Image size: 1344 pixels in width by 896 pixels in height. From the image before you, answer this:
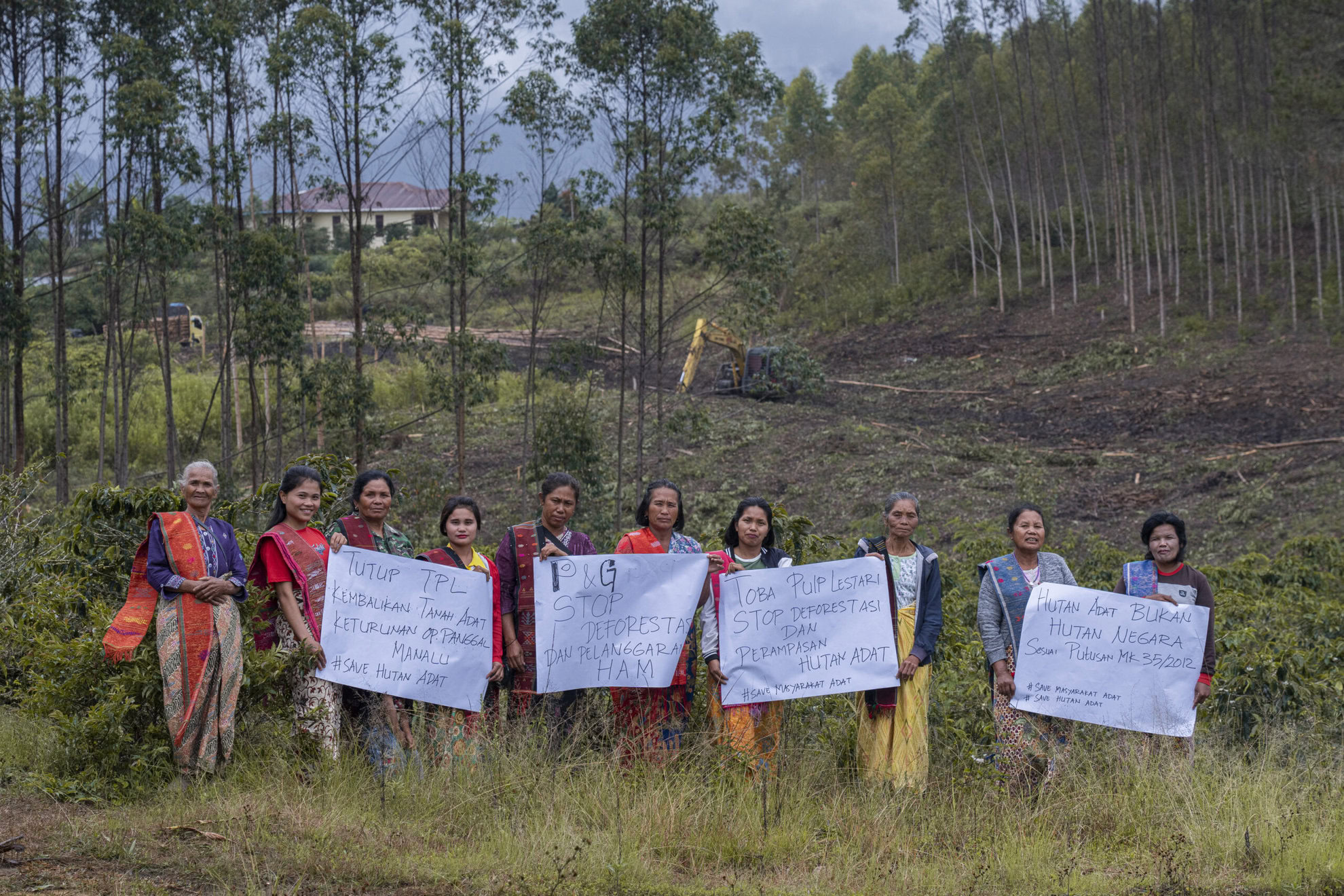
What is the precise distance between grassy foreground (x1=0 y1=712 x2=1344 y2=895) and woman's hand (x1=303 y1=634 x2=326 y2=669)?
404 mm

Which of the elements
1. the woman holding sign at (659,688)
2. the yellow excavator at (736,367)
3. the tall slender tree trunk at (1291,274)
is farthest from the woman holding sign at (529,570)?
the tall slender tree trunk at (1291,274)

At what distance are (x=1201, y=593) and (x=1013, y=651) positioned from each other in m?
0.92

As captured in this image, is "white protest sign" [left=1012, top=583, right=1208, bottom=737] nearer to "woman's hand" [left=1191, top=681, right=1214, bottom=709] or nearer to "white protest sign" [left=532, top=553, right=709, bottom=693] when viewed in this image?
"woman's hand" [left=1191, top=681, right=1214, bottom=709]

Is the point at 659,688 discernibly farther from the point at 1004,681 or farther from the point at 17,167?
the point at 17,167

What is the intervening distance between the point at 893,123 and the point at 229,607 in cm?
4446

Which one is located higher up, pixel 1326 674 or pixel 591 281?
pixel 591 281

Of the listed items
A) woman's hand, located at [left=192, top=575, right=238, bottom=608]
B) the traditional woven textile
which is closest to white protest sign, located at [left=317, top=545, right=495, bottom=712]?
woman's hand, located at [left=192, top=575, right=238, bottom=608]

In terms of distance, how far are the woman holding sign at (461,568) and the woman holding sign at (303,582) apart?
1.48ft

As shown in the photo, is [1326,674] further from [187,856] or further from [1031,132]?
[1031,132]

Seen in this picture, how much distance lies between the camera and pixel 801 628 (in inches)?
220

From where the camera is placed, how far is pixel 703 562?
18.4 feet

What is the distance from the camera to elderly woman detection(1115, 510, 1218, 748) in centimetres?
552

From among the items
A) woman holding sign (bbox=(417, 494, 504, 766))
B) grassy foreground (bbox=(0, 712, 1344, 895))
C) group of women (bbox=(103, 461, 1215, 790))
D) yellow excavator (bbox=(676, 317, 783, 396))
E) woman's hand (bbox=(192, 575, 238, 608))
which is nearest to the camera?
grassy foreground (bbox=(0, 712, 1344, 895))

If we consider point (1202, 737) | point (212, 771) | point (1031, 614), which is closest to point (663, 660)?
point (1031, 614)
